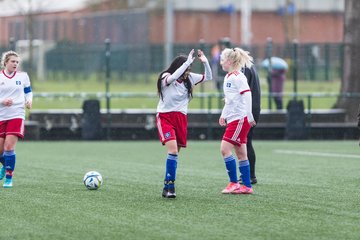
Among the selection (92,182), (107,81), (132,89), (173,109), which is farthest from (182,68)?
(132,89)

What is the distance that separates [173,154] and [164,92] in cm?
74

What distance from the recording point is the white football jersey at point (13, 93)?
1371cm

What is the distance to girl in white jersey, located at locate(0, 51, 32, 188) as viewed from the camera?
1369 cm

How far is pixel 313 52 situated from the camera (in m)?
27.9

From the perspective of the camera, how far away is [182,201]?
12016 millimetres

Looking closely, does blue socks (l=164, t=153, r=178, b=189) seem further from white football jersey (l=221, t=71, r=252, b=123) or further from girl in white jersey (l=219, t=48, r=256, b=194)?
white football jersey (l=221, t=71, r=252, b=123)

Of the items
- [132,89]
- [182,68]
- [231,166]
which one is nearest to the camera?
[182,68]

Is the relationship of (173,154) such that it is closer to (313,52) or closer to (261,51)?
(313,52)

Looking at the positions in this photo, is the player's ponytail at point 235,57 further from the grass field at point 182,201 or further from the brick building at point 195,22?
the brick building at point 195,22

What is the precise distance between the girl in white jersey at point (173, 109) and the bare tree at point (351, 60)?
14834 millimetres

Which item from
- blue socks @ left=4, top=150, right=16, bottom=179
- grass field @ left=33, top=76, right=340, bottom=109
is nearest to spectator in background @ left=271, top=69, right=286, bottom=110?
grass field @ left=33, top=76, right=340, bottom=109

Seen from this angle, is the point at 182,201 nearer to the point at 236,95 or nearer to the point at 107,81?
the point at 236,95

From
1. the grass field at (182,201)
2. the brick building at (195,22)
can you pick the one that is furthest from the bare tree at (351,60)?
the brick building at (195,22)

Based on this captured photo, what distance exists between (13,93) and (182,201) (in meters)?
3.01
